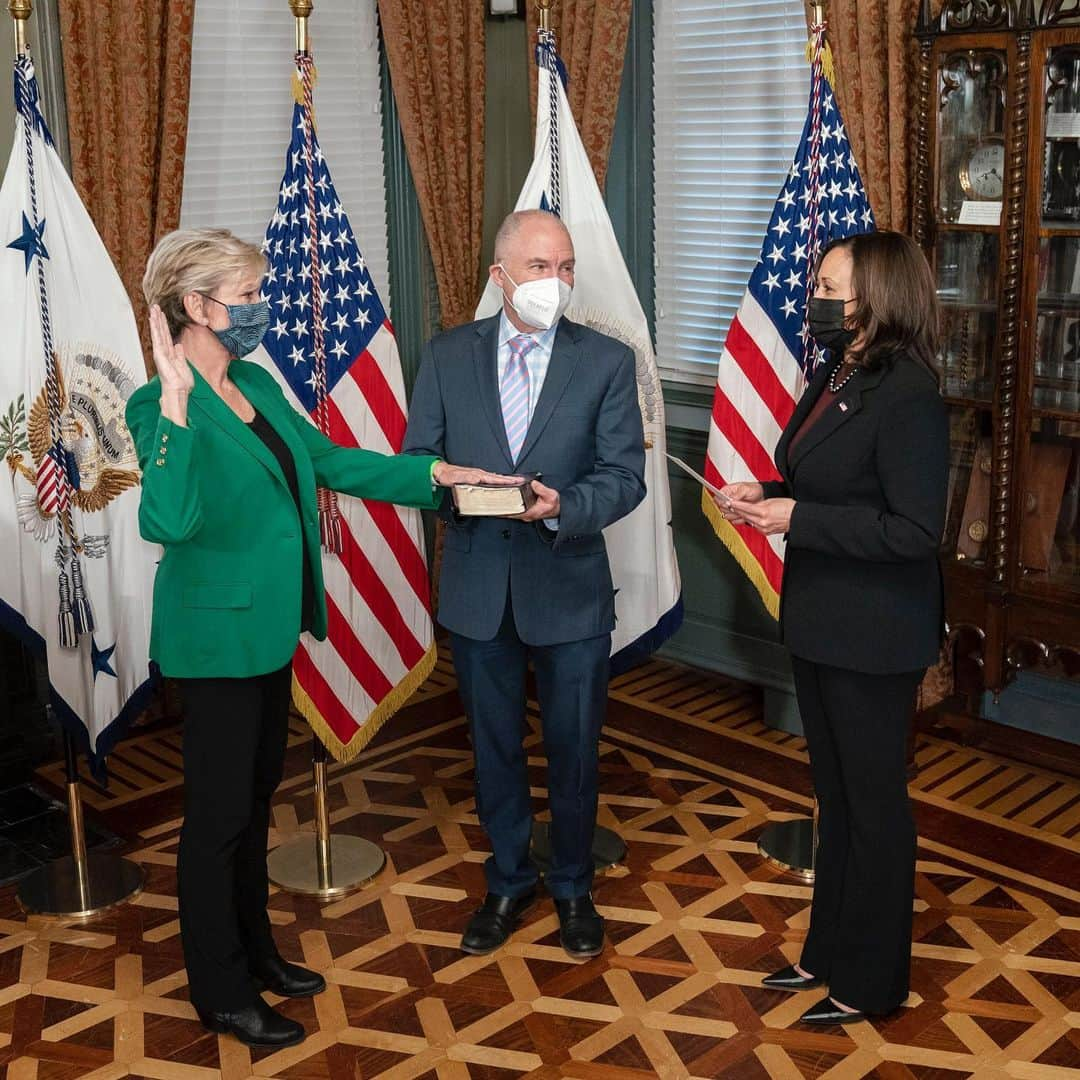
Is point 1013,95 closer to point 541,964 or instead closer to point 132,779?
point 541,964

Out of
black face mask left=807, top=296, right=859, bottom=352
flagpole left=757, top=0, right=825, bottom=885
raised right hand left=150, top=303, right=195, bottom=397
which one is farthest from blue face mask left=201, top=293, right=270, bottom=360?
flagpole left=757, top=0, right=825, bottom=885

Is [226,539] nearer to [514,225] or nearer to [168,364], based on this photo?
[168,364]

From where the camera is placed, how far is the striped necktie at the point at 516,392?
340cm

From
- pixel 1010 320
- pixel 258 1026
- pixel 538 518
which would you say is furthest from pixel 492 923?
pixel 1010 320

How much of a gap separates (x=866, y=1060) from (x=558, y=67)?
2.77 m

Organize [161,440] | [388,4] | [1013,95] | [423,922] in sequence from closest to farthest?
[161,440], [423,922], [1013,95], [388,4]

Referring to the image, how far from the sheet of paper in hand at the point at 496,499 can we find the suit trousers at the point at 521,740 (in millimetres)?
312

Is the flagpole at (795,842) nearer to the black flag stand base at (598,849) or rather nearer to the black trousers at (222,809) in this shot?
the black flag stand base at (598,849)

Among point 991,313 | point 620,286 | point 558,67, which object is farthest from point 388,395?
point 991,313

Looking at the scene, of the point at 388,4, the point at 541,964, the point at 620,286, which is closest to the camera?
the point at 541,964

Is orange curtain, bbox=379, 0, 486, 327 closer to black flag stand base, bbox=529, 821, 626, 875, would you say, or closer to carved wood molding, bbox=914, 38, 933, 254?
carved wood molding, bbox=914, 38, 933, 254

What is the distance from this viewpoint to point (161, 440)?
273 cm

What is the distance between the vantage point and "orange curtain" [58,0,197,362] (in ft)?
14.2

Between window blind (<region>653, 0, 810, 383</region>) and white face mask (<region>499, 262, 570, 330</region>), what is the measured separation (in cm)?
185
